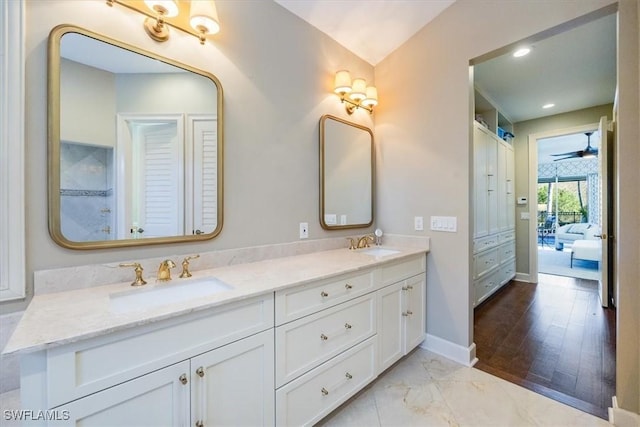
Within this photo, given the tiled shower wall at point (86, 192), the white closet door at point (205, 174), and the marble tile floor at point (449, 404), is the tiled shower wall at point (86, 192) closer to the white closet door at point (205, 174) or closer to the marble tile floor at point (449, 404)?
the white closet door at point (205, 174)

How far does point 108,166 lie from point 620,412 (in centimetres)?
304

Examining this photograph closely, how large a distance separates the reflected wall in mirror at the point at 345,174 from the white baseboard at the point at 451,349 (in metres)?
1.17

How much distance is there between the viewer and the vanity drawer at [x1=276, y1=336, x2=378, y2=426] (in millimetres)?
1288

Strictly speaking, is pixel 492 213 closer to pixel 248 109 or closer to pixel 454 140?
pixel 454 140

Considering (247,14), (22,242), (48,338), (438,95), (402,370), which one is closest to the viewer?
(48,338)

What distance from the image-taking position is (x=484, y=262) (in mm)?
3301

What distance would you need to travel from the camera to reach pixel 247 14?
1745 mm

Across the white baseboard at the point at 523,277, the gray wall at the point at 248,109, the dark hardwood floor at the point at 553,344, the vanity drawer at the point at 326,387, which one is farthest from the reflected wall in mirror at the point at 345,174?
the white baseboard at the point at 523,277

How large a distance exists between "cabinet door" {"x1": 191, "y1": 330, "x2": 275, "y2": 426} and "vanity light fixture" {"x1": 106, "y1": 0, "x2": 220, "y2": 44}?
1619 millimetres

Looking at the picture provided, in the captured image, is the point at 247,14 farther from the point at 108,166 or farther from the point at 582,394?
the point at 582,394

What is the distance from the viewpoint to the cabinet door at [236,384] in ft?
3.32

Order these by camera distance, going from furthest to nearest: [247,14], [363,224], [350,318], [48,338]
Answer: [363,224], [247,14], [350,318], [48,338]

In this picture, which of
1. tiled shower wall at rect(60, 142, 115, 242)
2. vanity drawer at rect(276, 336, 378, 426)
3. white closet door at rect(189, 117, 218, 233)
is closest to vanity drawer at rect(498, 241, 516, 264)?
vanity drawer at rect(276, 336, 378, 426)

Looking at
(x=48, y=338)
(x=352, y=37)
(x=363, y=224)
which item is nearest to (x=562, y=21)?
(x=352, y=37)
